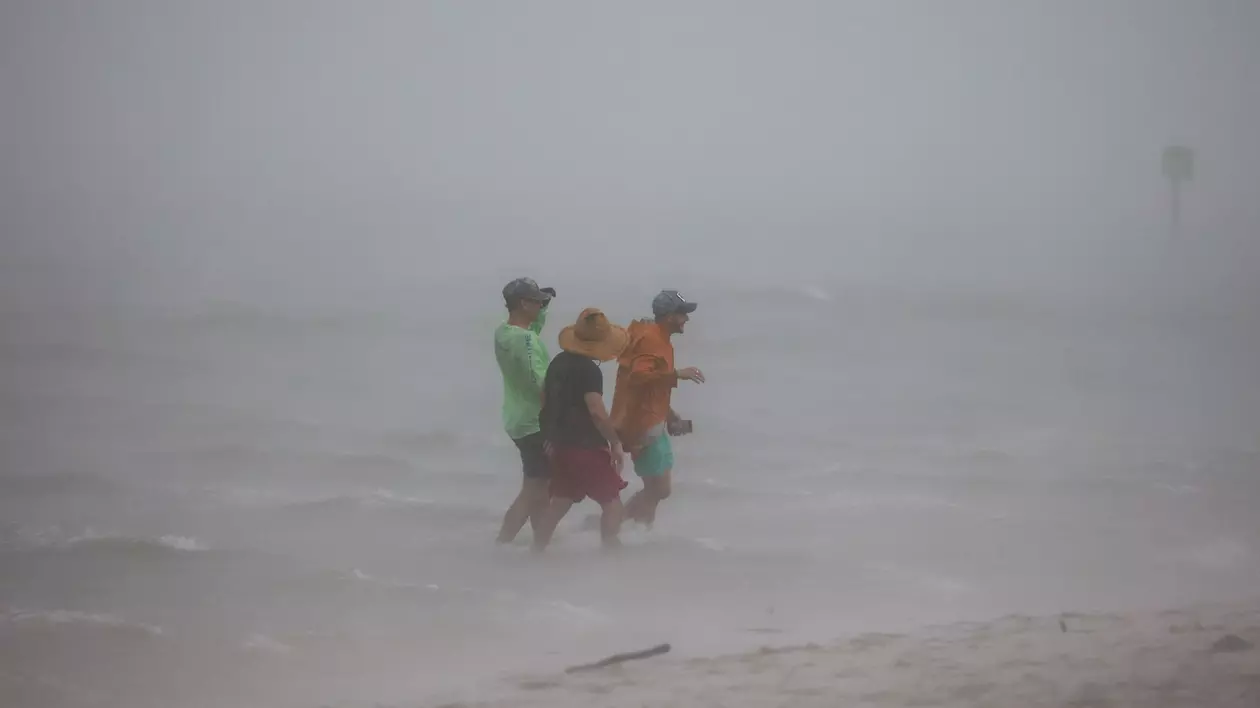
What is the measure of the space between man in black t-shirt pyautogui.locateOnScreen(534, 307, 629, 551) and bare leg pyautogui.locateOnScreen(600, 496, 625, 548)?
0.05ft

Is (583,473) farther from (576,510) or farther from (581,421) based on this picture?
(576,510)

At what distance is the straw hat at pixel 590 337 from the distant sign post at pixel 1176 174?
8.62 ft

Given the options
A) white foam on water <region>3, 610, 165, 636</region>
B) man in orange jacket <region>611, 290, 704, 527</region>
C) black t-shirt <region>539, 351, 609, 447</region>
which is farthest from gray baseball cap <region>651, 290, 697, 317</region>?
white foam on water <region>3, 610, 165, 636</region>

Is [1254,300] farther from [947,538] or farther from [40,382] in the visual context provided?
[40,382]

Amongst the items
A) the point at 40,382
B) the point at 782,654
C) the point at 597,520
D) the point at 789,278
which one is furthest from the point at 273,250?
the point at 782,654

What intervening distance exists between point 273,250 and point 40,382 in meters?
0.91

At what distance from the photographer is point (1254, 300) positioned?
207 inches

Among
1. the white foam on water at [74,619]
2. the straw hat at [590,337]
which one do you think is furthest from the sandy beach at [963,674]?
the white foam on water at [74,619]

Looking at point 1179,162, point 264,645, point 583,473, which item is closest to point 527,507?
point 583,473

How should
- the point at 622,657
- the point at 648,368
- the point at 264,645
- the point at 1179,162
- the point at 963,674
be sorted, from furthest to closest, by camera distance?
the point at 1179,162
the point at 648,368
the point at 264,645
the point at 622,657
the point at 963,674

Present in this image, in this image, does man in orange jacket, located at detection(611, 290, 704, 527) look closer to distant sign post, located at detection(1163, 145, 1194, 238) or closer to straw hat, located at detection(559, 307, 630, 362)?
straw hat, located at detection(559, 307, 630, 362)

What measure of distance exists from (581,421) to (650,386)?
0.24 m

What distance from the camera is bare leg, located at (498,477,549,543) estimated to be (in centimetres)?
395

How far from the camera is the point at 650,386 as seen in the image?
3.92 m
